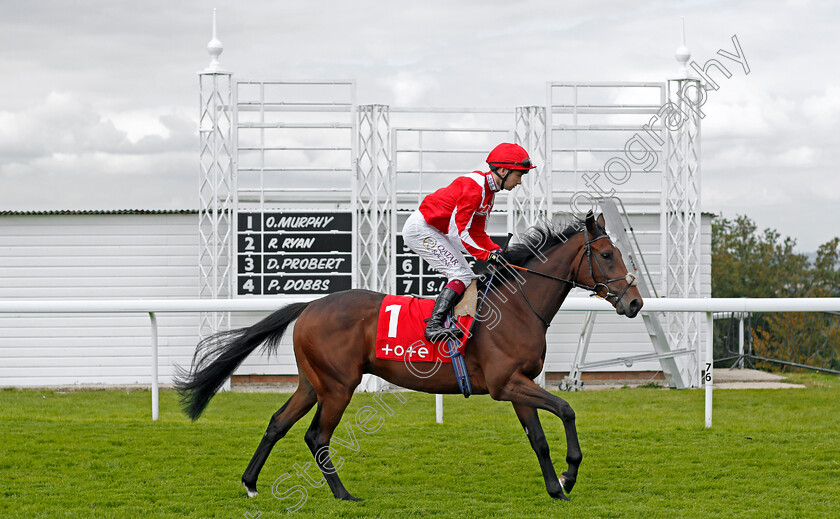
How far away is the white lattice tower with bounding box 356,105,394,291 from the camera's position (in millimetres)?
10711

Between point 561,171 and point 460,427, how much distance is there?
509 centimetres

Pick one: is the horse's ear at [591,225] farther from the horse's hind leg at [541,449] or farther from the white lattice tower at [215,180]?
the white lattice tower at [215,180]

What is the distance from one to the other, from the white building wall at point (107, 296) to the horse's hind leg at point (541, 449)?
270 inches

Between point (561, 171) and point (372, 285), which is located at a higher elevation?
point (561, 171)

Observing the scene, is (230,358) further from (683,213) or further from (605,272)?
(683,213)

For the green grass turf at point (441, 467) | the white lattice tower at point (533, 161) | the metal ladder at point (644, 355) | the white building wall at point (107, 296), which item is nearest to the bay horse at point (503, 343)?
the green grass turf at point (441, 467)

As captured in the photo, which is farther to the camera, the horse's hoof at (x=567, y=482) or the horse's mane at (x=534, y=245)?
the horse's mane at (x=534, y=245)

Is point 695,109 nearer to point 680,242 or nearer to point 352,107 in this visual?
point 680,242

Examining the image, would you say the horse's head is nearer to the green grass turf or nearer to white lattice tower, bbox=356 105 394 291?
the green grass turf

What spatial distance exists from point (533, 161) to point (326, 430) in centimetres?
680

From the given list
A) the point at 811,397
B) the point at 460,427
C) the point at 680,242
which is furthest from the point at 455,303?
the point at 680,242

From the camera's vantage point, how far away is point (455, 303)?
15.9 feet

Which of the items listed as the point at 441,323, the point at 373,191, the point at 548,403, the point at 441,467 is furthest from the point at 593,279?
the point at 373,191

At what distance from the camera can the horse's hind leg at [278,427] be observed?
4.83 m
